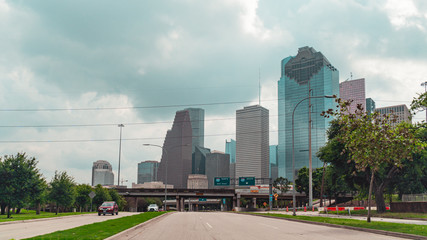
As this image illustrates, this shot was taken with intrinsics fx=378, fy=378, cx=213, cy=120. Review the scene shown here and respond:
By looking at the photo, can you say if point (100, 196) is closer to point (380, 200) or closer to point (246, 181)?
point (246, 181)

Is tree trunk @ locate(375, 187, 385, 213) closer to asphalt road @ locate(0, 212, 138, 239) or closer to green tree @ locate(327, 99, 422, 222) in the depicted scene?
green tree @ locate(327, 99, 422, 222)

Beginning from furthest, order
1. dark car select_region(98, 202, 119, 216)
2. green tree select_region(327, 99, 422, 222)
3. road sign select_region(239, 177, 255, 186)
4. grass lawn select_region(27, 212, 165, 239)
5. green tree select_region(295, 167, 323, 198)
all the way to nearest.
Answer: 1. green tree select_region(295, 167, 323, 198)
2. road sign select_region(239, 177, 255, 186)
3. dark car select_region(98, 202, 119, 216)
4. green tree select_region(327, 99, 422, 222)
5. grass lawn select_region(27, 212, 165, 239)

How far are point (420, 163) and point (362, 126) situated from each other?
Answer: 20209mm

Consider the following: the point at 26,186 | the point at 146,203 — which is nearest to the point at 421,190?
the point at 26,186

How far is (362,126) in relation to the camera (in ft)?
77.4

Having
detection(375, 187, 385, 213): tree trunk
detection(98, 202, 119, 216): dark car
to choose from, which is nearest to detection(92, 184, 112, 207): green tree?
detection(98, 202, 119, 216): dark car

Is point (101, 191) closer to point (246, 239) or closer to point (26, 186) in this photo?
point (26, 186)

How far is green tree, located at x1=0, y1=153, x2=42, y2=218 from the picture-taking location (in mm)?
40531

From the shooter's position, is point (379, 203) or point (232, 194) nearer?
point (379, 203)

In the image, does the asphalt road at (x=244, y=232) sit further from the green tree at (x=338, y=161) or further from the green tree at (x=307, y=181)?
the green tree at (x=307, y=181)

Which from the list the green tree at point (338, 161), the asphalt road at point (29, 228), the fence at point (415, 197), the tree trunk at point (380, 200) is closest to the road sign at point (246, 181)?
the green tree at point (338, 161)

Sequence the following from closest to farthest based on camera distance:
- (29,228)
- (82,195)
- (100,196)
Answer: (29,228)
(82,195)
(100,196)

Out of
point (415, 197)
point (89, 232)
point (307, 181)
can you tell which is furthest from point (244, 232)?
point (307, 181)

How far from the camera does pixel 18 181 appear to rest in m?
41.3
